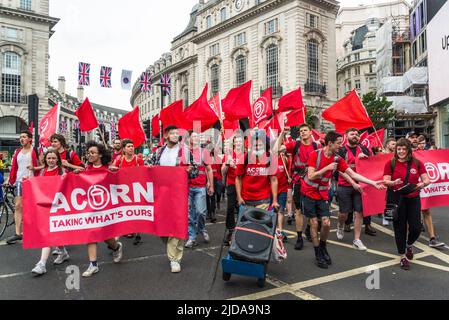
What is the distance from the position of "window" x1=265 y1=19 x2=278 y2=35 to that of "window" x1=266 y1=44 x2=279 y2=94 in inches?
64.4

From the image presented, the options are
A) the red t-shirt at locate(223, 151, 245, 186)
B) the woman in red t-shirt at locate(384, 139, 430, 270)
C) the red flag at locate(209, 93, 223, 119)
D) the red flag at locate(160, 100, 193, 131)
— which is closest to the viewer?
the woman in red t-shirt at locate(384, 139, 430, 270)

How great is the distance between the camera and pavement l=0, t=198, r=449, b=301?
4227 mm

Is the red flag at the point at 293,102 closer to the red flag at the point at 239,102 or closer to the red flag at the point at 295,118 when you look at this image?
the red flag at the point at 295,118

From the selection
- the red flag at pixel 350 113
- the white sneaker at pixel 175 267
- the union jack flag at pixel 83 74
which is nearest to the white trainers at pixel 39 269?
the white sneaker at pixel 175 267

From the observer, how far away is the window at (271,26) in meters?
42.0

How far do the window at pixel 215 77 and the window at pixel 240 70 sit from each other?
3933 millimetres

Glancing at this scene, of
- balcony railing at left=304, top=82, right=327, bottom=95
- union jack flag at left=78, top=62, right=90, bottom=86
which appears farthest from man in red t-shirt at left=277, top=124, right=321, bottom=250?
balcony railing at left=304, top=82, right=327, bottom=95

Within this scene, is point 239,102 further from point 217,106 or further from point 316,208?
point 316,208

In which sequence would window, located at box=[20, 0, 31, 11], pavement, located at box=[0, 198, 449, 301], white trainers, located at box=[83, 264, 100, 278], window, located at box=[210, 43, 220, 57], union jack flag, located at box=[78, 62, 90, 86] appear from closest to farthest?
pavement, located at box=[0, 198, 449, 301]
white trainers, located at box=[83, 264, 100, 278]
union jack flag, located at box=[78, 62, 90, 86]
window, located at box=[20, 0, 31, 11]
window, located at box=[210, 43, 220, 57]

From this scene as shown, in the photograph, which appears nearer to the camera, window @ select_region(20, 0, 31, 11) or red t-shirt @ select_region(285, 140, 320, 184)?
red t-shirt @ select_region(285, 140, 320, 184)

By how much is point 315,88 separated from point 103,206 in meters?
38.6

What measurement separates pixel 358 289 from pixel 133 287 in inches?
104

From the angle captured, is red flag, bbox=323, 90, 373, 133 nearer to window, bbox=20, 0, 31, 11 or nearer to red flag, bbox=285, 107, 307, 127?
red flag, bbox=285, 107, 307, 127

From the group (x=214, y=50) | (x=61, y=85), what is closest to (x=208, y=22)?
(x=214, y=50)
